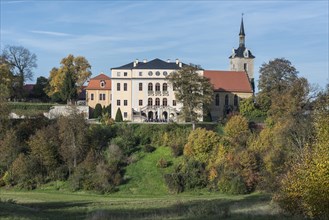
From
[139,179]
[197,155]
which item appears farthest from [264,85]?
[139,179]

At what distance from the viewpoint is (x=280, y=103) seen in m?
56.8

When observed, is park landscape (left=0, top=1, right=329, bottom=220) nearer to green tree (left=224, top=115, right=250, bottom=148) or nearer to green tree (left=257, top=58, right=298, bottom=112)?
green tree (left=224, top=115, right=250, bottom=148)

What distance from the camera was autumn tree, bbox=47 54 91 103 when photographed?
78.0m

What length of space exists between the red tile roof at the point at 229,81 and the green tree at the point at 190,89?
18463 millimetres

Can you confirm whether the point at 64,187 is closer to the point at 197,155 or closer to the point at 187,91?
the point at 197,155

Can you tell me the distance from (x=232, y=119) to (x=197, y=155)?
6605mm

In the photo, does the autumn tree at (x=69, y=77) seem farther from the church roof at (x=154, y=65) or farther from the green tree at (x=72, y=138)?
the green tree at (x=72, y=138)

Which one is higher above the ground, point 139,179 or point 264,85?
point 264,85

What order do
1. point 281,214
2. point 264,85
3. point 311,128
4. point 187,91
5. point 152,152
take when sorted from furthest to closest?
point 264,85 < point 187,91 < point 152,152 < point 311,128 < point 281,214

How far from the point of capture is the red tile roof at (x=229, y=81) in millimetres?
80500

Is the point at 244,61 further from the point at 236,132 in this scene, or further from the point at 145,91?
the point at 236,132

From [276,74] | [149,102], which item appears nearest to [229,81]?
[276,74]

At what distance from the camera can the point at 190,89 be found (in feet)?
201

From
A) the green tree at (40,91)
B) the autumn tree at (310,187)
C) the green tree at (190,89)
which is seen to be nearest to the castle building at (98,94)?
the green tree at (40,91)
